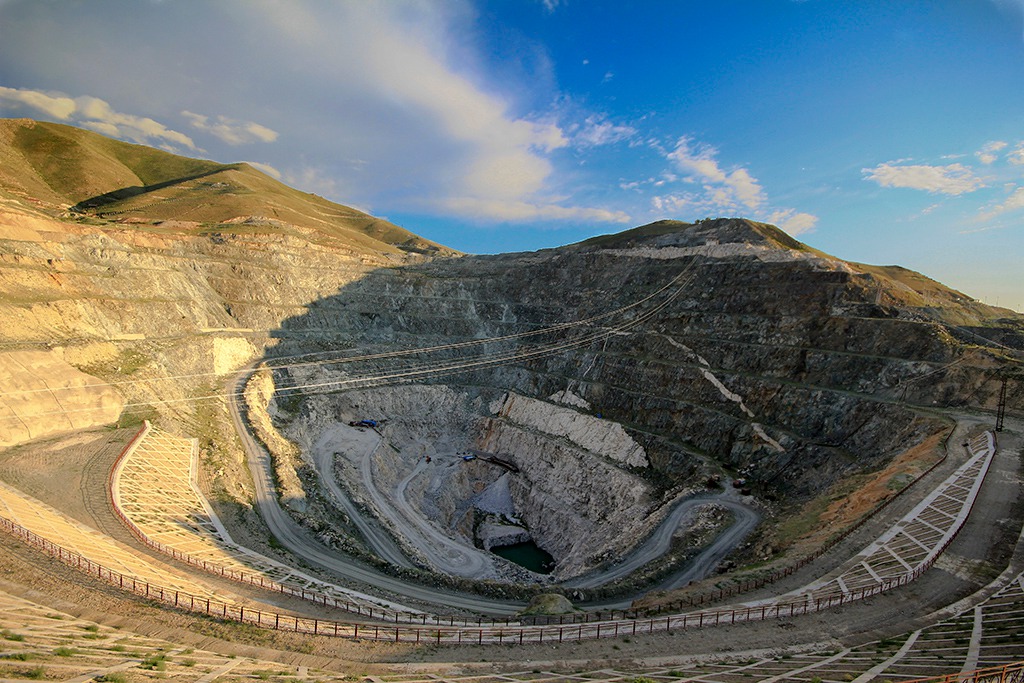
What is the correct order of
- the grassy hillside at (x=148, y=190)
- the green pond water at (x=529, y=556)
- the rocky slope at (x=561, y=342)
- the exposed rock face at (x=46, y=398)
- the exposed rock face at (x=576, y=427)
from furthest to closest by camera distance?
the grassy hillside at (x=148, y=190), the exposed rock face at (x=576, y=427), the green pond water at (x=529, y=556), the rocky slope at (x=561, y=342), the exposed rock face at (x=46, y=398)

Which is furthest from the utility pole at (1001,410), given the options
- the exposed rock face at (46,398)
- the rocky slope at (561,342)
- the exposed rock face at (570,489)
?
the exposed rock face at (46,398)

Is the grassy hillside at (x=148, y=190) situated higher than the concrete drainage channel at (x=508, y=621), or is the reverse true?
the grassy hillside at (x=148, y=190)

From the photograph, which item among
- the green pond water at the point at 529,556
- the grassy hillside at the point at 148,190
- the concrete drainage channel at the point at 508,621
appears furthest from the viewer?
the grassy hillside at the point at 148,190

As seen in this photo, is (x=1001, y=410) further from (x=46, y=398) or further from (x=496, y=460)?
(x=46, y=398)

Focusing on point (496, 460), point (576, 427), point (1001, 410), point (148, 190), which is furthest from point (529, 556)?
point (148, 190)

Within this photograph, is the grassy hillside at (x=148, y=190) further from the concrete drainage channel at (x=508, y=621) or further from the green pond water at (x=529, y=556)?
the concrete drainage channel at (x=508, y=621)
